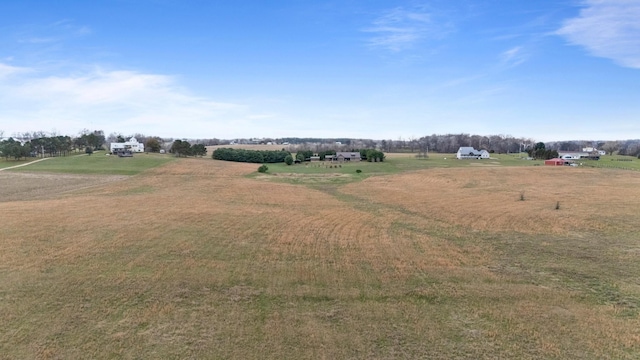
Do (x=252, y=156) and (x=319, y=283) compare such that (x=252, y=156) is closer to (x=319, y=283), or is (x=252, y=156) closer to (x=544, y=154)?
(x=544, y=154)

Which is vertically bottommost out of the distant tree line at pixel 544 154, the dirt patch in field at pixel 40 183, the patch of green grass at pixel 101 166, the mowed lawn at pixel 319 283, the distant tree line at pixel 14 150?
the mowed lawn at pixel 319 283

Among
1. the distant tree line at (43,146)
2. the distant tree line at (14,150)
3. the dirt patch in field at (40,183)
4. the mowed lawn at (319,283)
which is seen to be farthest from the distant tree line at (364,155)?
the distant tree line at (14,150)

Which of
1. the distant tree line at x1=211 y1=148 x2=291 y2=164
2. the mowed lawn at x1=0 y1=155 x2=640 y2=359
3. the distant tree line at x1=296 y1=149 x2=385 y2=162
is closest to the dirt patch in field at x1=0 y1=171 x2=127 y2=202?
the mowed lawn at x1=0 y1=155 x2=640 y2=359

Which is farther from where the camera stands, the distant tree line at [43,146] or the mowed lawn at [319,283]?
the distant tree line at [43,146]

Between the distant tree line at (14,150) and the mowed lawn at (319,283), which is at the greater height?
the distant tree line at (14,150)

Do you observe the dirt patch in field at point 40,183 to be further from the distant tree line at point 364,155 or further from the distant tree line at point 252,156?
the distant tree line at point 364,155

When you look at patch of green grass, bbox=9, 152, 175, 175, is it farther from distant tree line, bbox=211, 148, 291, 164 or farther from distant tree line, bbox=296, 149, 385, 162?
distant tree line, bbox=296, 149, 385, 162

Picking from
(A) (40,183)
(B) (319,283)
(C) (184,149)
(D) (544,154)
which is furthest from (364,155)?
(B) (319,283)
